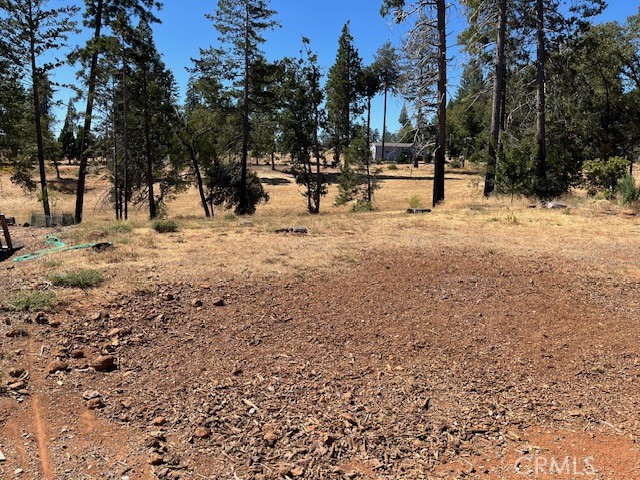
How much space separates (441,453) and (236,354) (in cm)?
195

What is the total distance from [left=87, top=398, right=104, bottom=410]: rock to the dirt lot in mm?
23

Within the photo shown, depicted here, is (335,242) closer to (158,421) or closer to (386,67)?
(158,421)

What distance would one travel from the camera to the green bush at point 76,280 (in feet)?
18.0

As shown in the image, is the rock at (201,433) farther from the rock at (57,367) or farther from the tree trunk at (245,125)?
the tree trunk at (245,125)

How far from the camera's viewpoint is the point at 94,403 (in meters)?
3.34

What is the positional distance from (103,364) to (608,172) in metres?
14.0

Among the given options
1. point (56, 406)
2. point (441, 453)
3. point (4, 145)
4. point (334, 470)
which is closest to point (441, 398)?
Answer: point (441, 453)

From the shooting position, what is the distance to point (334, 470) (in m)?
2.77

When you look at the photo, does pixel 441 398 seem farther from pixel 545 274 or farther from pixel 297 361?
pixel 545 274

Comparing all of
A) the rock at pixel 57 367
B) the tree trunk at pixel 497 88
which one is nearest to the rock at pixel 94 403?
the rock at pixel 57 367

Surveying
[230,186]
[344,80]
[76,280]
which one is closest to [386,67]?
[344,80]
